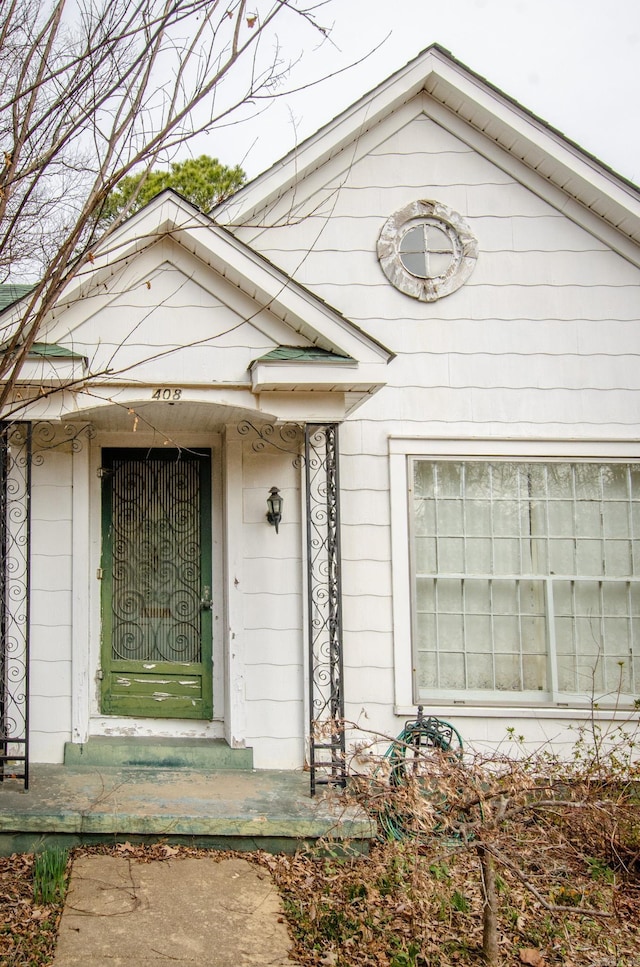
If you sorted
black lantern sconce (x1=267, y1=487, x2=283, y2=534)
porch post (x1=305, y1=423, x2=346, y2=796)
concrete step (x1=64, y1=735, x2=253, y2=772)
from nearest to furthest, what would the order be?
porch post (x1=305, y1=423, x2=346, y2=796) < concrete step (x1=64, y1=735, x2=253, y2=772) < black lantern sconce (x1=267, y1=487, x2=283, y2=534)

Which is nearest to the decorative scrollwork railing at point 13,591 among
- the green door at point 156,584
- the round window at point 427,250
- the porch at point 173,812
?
the porch at point 173,812

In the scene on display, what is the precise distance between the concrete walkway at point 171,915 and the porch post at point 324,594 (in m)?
1.16

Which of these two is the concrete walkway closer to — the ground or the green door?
the ground

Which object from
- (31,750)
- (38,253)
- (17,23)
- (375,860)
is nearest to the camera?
(17,23)

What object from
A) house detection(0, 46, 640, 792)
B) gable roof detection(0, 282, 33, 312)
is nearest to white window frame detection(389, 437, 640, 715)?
house detection(0, 46, 640, 792)

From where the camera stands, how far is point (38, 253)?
11.2 m

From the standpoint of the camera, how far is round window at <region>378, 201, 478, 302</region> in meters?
7.14

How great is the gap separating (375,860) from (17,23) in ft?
17.7

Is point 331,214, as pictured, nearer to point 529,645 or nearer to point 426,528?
point 426,528

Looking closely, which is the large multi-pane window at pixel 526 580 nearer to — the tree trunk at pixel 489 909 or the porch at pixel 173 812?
the porch at pixel 173 812

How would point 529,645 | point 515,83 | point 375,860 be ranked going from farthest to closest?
point 515,83
point 529,645
point 375,860

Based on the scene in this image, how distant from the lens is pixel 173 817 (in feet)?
17.8

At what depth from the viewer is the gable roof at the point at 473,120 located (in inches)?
273

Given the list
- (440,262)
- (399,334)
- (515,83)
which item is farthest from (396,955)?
(515,83)
